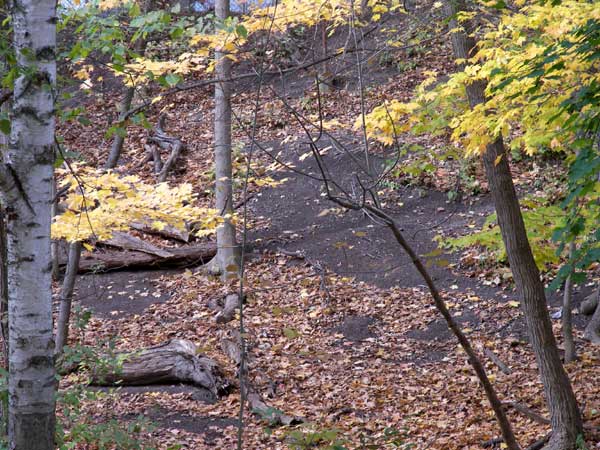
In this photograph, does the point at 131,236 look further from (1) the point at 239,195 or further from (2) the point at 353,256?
(2) the point at 353,256

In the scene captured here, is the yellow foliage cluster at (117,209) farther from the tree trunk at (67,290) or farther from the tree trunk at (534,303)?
the tree trunk at (534,303)

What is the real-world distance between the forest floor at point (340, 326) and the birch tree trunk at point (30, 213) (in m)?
1.13

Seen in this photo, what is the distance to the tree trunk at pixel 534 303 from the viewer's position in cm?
517

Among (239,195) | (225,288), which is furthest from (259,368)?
(239,195)

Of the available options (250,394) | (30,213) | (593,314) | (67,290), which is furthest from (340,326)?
(30,213)

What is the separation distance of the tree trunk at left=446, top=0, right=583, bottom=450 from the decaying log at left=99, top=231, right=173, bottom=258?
26.2 ft

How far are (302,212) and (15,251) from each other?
1046 centimetres

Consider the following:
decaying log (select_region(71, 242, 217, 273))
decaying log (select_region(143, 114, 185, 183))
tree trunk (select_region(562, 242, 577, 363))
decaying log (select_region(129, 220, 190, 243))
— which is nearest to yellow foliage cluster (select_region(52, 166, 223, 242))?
tree trunk (select_region(562, 242, 577, 363))

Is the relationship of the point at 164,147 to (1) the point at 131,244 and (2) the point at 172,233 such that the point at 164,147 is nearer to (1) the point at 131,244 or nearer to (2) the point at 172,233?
(2) the point at 172,233

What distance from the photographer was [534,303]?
523 cm

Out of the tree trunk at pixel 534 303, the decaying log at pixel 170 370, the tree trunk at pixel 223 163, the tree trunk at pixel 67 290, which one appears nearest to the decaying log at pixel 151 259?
the tree trunk at pixel 223 163

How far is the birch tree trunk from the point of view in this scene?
9.12ft

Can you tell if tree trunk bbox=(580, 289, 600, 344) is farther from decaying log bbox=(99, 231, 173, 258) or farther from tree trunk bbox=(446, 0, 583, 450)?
decaying log bbox=(99, 231, 173, 258)

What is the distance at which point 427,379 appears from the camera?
7539mm
